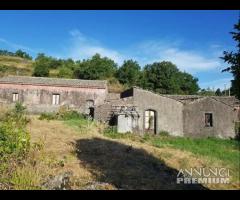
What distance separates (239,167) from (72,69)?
42.1m

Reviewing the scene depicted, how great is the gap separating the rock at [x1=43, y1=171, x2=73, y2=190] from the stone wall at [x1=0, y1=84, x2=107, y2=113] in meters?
21.5

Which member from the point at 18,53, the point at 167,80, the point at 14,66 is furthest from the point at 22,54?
the point at 167,80

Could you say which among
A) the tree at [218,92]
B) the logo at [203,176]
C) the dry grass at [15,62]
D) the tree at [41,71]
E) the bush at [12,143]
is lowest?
the logo at [203,176]

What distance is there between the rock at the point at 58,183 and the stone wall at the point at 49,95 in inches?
845

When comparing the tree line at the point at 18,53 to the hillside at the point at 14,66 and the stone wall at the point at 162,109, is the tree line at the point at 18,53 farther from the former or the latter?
the stone wall at the point at 162,109

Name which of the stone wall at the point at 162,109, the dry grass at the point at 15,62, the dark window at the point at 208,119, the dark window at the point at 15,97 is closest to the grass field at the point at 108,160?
the stone wall at the point at 162,109

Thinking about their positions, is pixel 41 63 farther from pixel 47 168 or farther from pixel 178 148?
pixel 47 168

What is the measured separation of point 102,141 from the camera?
60.3 feet

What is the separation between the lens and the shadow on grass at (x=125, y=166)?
1088 centimetres

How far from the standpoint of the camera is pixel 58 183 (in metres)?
9.45

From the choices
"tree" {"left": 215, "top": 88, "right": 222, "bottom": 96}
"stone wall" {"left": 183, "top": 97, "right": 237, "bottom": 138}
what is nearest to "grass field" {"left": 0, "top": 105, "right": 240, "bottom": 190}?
"stone wall" {"left": 183, "top": 97, "right": 237, "bottom": 138}

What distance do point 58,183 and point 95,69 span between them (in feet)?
133

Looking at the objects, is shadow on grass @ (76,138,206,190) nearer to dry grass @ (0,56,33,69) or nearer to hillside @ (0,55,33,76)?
hillside @ (0,55,33,76)

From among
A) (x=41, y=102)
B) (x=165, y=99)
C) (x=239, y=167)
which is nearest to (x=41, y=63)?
(x=41, y=102)
